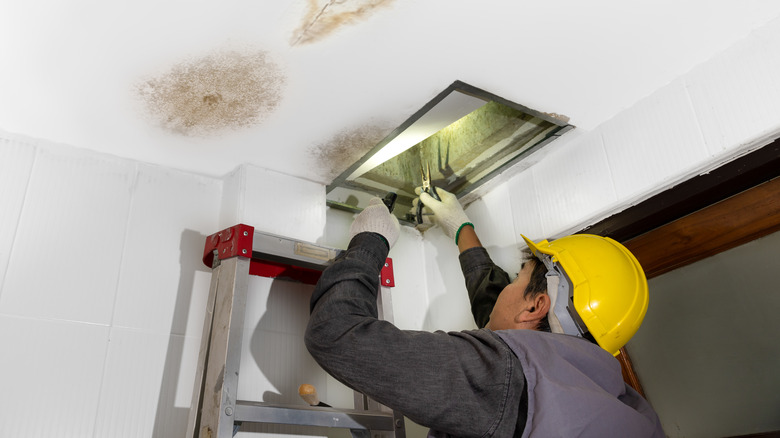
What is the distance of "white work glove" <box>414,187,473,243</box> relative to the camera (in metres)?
A: 1.91

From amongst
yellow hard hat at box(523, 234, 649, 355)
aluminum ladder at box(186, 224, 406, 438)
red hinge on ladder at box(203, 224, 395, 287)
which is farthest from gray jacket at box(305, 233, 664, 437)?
red hinge on ladder at box(203, 224, 395, 287)

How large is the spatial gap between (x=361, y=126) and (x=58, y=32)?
0.81 meters

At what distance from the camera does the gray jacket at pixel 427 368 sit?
3.35 ft

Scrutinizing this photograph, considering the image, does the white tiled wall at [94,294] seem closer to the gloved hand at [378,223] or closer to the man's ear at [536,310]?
the gloved hand at [378,223]

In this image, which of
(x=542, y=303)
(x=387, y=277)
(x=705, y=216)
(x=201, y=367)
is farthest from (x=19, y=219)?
(x=705, y=216)

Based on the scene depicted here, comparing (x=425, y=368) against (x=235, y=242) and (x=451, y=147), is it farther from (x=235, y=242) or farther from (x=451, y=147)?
(x=451, y=147)

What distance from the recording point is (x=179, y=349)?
58.9 inches

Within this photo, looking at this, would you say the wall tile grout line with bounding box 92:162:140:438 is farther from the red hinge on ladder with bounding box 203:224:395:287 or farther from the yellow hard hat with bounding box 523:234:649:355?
the yellow hard hat with bounding box 523:234:649:355

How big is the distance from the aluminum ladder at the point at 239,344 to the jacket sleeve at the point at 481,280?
0.99ft

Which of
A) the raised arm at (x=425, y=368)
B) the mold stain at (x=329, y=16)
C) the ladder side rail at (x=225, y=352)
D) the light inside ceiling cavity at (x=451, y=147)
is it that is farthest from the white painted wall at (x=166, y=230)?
the mold stain at (x=329, y=16)

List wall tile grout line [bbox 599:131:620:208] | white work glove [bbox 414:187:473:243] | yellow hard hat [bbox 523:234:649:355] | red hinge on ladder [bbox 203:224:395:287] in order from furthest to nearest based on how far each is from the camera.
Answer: white work glove [bbox 414:187:473:243] < wall tile grout line [bbox 599:131:620:208] < red hinge on ladder [bbox 203:224:395:287] < yellow hard hat [bbox 523:234:649:355]

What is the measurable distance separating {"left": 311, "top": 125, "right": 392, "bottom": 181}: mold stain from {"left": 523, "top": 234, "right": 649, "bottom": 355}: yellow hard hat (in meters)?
0.66

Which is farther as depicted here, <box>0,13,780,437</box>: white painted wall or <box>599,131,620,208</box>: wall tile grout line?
<box>599,131,620,208</box>: wall tile grout line

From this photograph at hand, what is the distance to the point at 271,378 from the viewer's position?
5.05 ft
